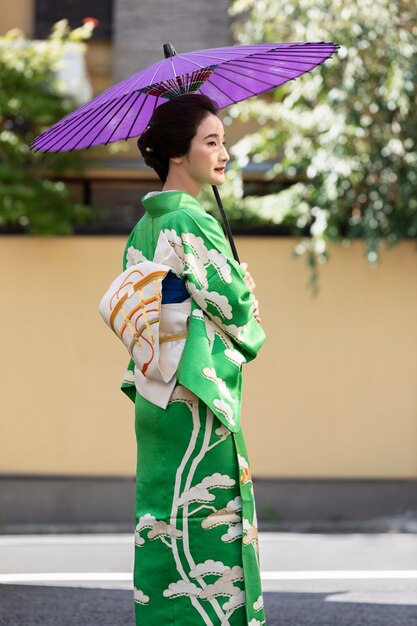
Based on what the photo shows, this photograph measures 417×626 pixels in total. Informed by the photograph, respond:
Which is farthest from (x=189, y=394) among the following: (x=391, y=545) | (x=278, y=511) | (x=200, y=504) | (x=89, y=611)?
(x=278, y=511)

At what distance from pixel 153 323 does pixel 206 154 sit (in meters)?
0.52

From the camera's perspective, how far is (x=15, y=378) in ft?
26.8

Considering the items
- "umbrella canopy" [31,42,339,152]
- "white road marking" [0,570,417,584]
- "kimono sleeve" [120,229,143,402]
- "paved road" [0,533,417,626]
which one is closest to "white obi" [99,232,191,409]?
"kimono sleeve" [120,229,143,402]

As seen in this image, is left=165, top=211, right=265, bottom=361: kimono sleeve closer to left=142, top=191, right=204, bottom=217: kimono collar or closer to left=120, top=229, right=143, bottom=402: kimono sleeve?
left=142, top=191, right=204, bottom=217: kimono collar

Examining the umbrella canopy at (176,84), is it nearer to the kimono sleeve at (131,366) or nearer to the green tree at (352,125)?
the kimono sleeve at (131,366)

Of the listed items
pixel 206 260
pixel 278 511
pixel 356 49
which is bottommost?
pixel 278 511

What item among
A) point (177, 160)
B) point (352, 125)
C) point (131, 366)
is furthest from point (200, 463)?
point (352, 125)

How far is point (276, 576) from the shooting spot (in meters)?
5.71

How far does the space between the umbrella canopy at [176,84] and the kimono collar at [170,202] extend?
0.40m

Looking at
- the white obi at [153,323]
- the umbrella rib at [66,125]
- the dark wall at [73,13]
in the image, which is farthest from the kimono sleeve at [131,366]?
the dark wall at [73,13]

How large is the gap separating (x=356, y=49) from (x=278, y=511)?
3.20 metres

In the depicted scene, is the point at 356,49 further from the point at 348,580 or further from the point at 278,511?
the point at 348,580

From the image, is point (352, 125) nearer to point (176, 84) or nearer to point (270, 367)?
point (270, 367)

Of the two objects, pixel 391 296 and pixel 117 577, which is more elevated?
pixel 391 296
